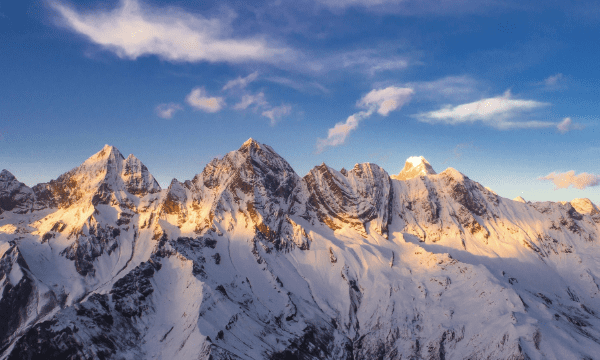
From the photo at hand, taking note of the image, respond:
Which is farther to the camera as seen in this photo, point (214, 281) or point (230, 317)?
point (214, 281)

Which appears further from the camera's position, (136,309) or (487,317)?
(487,317)

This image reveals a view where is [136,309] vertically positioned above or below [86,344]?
above

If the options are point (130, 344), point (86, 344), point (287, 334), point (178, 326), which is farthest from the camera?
point (287, 334)

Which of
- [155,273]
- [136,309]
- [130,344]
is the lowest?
[130,344]

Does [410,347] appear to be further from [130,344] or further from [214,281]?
[130,344]

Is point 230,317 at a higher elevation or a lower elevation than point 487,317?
lower

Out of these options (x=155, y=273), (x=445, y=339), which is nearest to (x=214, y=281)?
(x=155, y=273)

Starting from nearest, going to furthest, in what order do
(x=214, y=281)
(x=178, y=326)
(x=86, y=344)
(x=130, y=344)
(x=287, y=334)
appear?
(x=86, y=344) < (x=130, y=344) < (x=178, y=326) < (x=287, y=334) < (x=214, y=281)

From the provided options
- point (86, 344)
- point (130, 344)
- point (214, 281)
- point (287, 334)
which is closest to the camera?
point (86, 344)

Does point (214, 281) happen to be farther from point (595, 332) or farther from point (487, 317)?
point (595, 332)

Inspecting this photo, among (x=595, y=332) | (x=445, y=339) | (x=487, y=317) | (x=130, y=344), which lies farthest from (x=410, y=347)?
(x=130, y=344)
